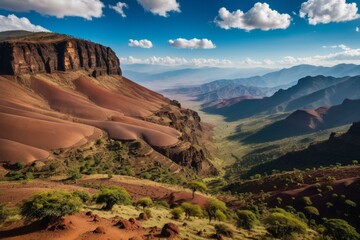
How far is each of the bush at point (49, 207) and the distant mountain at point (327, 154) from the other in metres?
107

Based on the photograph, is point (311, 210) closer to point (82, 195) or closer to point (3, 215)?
point (82, 195)

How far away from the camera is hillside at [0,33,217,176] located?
90.4 metres

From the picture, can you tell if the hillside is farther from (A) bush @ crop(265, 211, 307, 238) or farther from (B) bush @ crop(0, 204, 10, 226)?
(A) bush @ crop(265, 211, 307, 238)

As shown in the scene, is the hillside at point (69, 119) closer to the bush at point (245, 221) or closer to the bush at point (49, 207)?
the bush at point (49, 207)

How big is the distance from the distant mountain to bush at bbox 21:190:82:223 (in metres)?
107

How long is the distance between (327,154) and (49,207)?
387ft

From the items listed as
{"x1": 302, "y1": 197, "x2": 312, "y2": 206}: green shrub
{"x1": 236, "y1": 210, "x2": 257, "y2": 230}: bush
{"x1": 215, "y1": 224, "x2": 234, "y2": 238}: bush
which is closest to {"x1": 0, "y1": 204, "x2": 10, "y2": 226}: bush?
{"x1": 215, "y1": 224, "x2": 234, "y2": 238}: bush

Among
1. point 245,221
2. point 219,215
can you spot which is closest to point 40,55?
point 219,215

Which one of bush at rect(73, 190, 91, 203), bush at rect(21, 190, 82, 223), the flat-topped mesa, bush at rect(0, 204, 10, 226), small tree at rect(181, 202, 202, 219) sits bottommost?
small tree at rect(181, 202, 202, 219)

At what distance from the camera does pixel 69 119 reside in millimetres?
123312

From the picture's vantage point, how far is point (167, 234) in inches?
1452

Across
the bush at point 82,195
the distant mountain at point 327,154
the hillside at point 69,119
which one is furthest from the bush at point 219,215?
the distant mountain at point 327,154

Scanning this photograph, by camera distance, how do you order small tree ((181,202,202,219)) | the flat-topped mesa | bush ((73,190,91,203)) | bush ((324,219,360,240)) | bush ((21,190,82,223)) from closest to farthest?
bush ((21,190,82,223)) → bush ((73,190,91,203)) → bush ((324,219,360,240)) → small tree ((181,202,202,219)) → the flat-topped mesa

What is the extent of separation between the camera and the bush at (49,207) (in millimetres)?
32406
